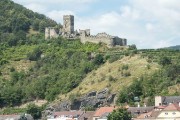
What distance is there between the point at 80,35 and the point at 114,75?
32.7 meters

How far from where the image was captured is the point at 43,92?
158000 millimetres

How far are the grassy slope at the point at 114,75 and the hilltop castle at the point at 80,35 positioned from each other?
1561 cm

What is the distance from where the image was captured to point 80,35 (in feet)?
595

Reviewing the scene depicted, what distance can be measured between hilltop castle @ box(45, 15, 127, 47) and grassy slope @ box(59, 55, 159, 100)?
15.6 m

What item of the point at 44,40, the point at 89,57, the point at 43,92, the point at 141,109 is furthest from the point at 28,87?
the point at 141,109

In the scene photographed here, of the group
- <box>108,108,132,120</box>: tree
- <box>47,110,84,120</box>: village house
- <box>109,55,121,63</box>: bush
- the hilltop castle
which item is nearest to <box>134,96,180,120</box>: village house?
<box>108,108,132,120</box>: tree

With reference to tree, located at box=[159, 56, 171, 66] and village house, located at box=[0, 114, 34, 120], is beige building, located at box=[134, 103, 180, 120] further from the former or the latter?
tree, located at box=[159, 56, 171, 66]

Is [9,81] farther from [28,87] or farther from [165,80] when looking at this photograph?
[165,80]

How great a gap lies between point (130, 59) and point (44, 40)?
125ft

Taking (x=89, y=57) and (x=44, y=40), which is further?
(x=44, y=40)

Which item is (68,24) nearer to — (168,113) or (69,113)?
(69,113)

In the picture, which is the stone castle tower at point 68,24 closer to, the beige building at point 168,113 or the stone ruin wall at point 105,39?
the stone ruin wall at point 105,39

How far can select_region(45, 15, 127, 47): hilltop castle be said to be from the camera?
6860 inches

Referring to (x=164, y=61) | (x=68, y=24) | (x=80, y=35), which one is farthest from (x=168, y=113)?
(x=68, y=24)
